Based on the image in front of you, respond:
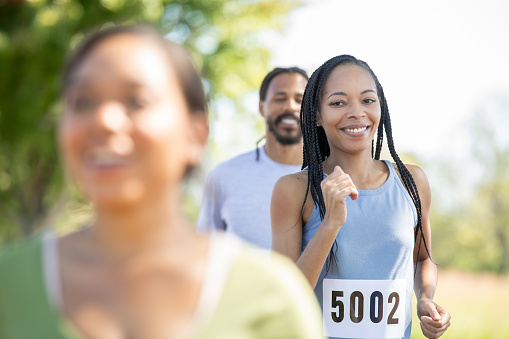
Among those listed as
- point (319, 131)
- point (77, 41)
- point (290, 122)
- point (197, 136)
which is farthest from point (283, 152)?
point (77, 41)

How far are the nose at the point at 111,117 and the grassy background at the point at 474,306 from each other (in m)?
7.84

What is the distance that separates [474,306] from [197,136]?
9.40 metres

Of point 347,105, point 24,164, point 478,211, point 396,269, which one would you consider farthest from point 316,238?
point 478,211

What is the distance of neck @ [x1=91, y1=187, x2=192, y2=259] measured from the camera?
1.22 metres

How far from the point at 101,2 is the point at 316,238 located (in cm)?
1142

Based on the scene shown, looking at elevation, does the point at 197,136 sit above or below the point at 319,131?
above

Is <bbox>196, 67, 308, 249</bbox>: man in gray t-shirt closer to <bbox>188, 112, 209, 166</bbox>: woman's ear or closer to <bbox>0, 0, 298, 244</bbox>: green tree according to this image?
<bbox>188, 112, 209, 166</bbox>: woman's ear

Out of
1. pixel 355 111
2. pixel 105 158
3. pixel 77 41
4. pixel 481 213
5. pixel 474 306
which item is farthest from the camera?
pixel 481 213

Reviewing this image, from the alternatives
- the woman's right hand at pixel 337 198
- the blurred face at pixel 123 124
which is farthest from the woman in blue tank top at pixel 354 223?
the blurred face at pixel 123 124

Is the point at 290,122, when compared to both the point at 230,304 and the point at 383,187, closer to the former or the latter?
the point at 383,187

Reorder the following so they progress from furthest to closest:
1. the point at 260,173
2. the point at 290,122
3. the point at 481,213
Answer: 1. the point at 481,213
2. the point at 290,122
3. the point at 260,173

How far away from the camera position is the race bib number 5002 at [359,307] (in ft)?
9.21

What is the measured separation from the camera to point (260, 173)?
4.34m

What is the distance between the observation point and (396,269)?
9.32 ft
